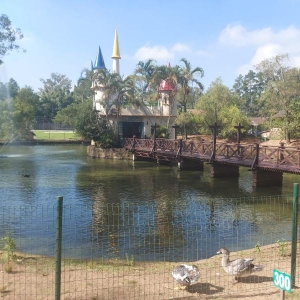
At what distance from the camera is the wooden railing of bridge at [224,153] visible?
63.4 ft

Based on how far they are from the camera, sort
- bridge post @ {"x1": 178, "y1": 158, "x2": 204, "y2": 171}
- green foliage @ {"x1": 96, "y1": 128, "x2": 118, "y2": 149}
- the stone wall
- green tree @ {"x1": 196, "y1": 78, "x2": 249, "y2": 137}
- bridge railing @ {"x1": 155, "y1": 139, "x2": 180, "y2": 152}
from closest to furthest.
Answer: bridge post @ {"x1": 178, "y1": 158, "x2": 204, "y2": 171}
bridge railing @ {"x1": 155, "y1": 139, "x2": 180, "y2": 152}
the stone wall
green foliage @ {"x1": 96, "y1": 128, "x2": 118, "y2": 149}
green tree @ {"x1": 196, "y1": 78, "x2": 249, "y2": 137}

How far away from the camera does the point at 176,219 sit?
14.3 meters

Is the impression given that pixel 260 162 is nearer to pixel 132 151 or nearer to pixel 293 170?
pixel 293 170

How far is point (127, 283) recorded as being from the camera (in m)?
6.71

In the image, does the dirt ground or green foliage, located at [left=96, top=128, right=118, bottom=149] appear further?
green foliage, located at [left=96, top=128, right=118, bottom=149]

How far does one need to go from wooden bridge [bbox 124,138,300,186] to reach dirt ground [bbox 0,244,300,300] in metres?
11.7

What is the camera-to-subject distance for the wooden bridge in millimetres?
19328

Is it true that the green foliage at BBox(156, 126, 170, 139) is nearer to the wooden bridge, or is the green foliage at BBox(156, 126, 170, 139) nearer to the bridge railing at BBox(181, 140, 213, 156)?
the wooden bridge

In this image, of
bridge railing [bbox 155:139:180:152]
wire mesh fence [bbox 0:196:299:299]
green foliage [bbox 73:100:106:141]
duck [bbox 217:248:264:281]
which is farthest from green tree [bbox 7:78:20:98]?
duck [bbox 217:248:264:281]

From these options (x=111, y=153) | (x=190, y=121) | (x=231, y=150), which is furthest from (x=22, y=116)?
(x=231, y=150)

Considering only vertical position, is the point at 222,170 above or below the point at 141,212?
above

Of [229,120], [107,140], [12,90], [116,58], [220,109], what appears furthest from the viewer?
[12,90]

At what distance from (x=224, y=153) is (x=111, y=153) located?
614 inches

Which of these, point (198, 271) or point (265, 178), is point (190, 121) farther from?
point (198, 271)
